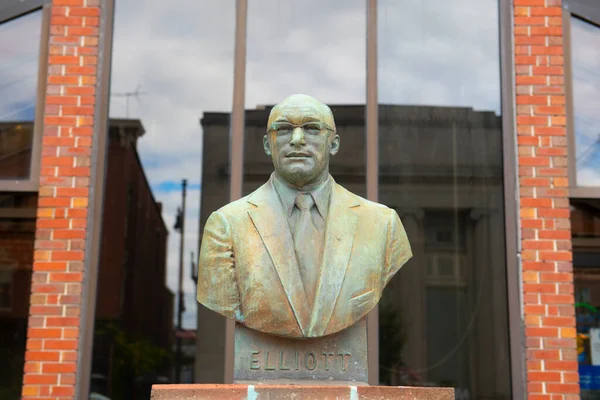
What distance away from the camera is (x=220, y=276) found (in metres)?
3.79

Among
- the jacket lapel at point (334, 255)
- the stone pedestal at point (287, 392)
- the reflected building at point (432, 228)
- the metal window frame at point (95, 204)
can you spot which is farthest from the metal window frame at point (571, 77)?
the metal window frame at point (95, 204)

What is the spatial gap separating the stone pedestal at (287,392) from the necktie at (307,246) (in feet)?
1.39

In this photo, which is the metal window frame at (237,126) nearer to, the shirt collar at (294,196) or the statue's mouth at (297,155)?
the shirt collar at (294,196)

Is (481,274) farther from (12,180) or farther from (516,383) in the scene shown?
(12,180)

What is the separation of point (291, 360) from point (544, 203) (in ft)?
9.27

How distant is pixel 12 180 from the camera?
5965 mm

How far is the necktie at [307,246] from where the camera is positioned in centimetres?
377

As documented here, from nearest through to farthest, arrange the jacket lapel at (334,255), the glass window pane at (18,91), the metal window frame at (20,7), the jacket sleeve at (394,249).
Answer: the jacket lapel at (334,255), the jacket sleeve at (394,249), the glass window pane at (18,91), the metal window frame at (20,7)

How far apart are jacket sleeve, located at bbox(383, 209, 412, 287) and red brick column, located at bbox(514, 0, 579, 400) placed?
6.87 ft

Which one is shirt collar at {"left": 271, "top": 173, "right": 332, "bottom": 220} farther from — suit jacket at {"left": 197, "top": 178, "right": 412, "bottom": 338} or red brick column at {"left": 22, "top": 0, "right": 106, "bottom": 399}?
red brick column at {"left": 22, "top": 0, "right": 106, "bottom": 399}

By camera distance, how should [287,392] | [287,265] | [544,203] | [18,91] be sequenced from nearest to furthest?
[287,392] → [287,265] → [544,203] → [18,91]

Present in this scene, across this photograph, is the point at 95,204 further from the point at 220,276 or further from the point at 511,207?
→ the point at 511,207

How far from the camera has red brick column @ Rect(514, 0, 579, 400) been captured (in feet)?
18.4

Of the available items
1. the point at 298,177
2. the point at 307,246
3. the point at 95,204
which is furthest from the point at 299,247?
the point at 95,204
